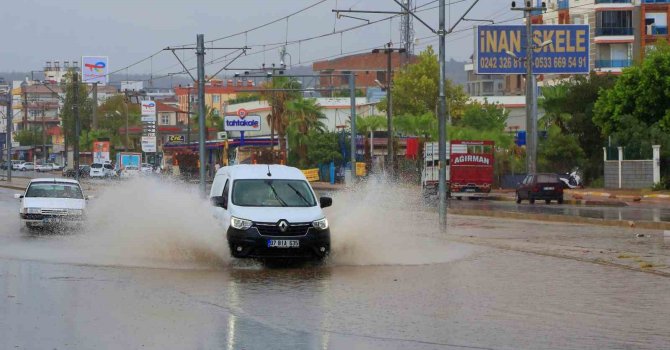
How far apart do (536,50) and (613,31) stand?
Result: 31452 mm

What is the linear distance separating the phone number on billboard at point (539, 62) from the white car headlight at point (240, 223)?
5171 centimetres

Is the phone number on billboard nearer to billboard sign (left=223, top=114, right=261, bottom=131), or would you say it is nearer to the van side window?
billboard sign (left=223, top=114, right=261, bottom=131)

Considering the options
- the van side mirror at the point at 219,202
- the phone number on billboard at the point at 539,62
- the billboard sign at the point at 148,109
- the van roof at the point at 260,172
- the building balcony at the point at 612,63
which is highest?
the building balcony at the point at 612,63

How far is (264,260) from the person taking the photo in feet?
69.7

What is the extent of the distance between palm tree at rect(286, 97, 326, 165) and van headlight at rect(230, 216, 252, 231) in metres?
77.1

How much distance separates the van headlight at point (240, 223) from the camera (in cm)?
1969

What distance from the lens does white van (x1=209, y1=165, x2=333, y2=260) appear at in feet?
64.4

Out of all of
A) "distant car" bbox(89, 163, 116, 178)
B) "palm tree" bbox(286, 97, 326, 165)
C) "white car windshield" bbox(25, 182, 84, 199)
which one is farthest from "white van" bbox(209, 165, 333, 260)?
"distant car" bbox(89, 163, 116, 178)

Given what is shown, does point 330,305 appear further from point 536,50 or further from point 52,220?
point 536,50

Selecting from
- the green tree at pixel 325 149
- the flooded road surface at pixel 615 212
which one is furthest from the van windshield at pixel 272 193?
the green tree at pixel 325 149

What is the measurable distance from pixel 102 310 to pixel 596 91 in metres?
67.3

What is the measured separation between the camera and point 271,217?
19828 millimetres

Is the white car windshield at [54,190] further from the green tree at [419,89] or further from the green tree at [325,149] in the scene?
the green tree at [419,89]

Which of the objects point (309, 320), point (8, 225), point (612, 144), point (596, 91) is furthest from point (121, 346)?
point (596, 91)
